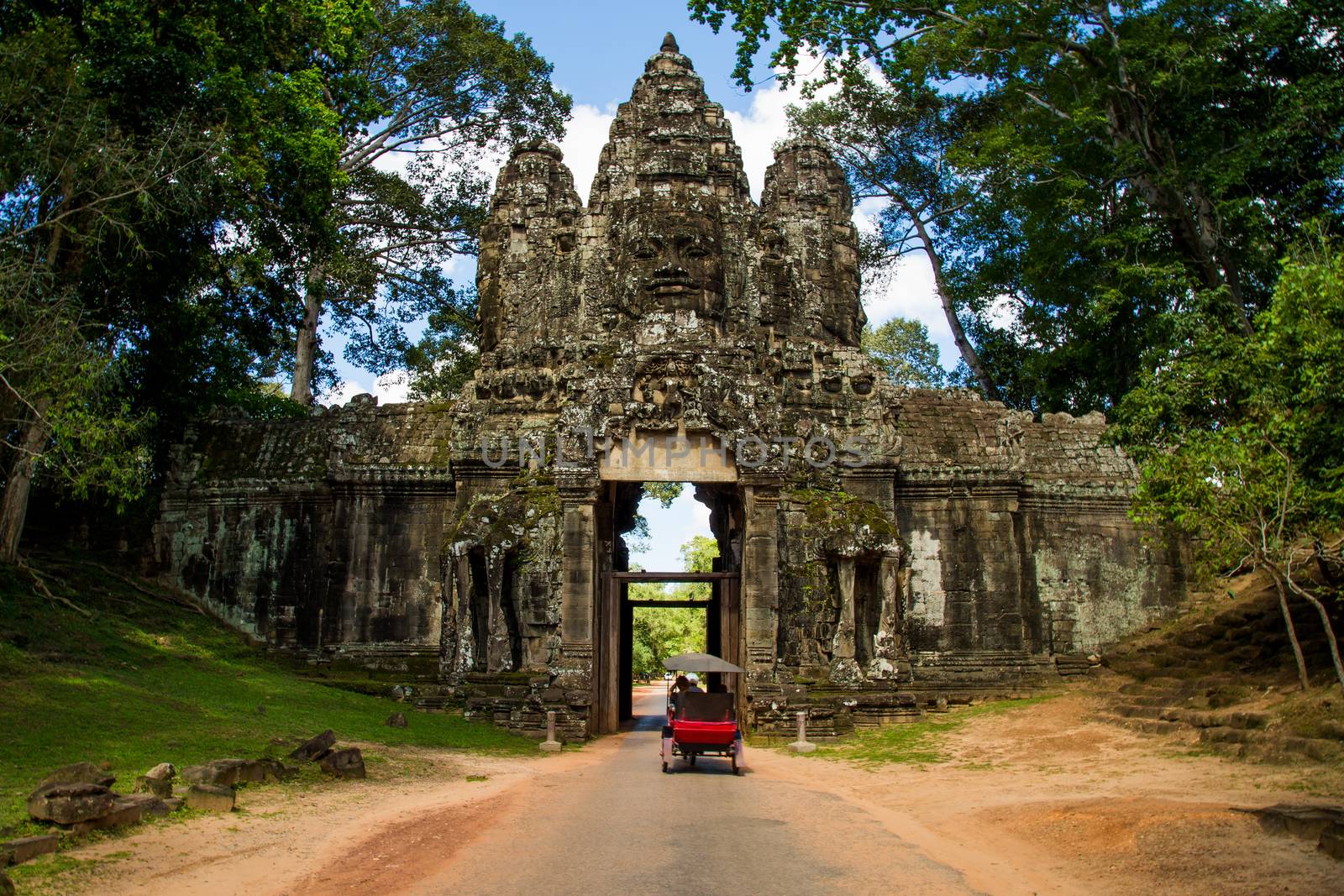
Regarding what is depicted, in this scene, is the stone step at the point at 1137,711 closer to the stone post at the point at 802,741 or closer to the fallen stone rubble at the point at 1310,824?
the stone post at the point at 802,741

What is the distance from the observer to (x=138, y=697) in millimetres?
13070

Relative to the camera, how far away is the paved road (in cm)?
739

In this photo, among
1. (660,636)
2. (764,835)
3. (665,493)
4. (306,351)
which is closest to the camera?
(764,835)

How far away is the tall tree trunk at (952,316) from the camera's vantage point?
31.7 m

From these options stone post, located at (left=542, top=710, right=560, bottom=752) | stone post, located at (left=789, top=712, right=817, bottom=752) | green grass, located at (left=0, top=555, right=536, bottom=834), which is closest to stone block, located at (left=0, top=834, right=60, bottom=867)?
green grass, located at (left=0, top=555, right=536, bottom=834)

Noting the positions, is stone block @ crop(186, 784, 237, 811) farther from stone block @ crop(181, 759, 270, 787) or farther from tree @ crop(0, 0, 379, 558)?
tree @ crop(0, 0, 379, 558)

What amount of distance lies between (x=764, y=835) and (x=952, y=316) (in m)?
25.5

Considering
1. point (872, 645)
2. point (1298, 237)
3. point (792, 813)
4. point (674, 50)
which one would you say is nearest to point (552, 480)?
point (872, 645)

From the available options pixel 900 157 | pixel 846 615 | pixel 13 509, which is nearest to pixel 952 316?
pixel 900 157

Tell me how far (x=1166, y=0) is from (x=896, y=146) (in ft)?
45.8

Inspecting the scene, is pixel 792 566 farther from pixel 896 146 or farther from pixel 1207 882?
pixel 896 146

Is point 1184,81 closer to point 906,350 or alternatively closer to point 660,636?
point 906,350

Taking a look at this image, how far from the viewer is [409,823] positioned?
924 cm

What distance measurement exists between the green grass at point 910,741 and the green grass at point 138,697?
14.5 ft
